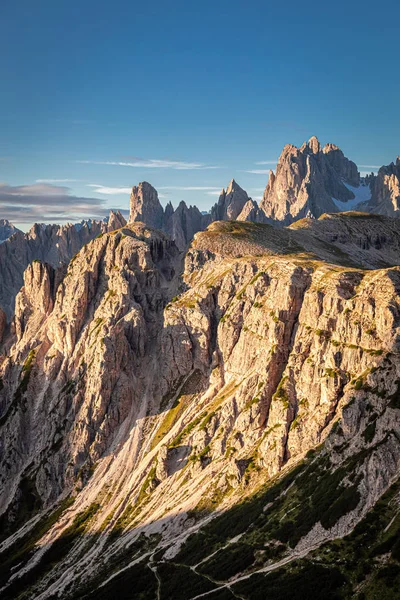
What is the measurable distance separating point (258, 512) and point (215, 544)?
14.4m

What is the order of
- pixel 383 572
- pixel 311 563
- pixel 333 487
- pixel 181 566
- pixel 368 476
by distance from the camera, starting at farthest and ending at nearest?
pixel 181 566
pixel 333 487
pixel 368 476
pixel 311 563
pixel 383 572

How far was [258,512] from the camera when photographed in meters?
152

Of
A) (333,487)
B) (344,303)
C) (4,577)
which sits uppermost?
(344,303)

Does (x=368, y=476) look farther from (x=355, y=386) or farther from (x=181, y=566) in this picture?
(x=181, y=566)

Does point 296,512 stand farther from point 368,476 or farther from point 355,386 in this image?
point 355,386

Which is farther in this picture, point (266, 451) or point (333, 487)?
point (266, 451)

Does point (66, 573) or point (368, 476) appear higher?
point (368, 476)

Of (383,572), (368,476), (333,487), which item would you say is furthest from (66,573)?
(383,572)

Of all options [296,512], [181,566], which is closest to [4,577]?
[181,566]

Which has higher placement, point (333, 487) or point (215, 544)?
point (333, 487)

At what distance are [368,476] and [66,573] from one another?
106195 millimetres

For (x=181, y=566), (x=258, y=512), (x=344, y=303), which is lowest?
(x=181, y=566)

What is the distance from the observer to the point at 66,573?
17662cm

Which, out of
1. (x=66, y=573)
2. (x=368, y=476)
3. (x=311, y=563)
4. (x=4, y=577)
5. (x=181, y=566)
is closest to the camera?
(x=311, y=563)
